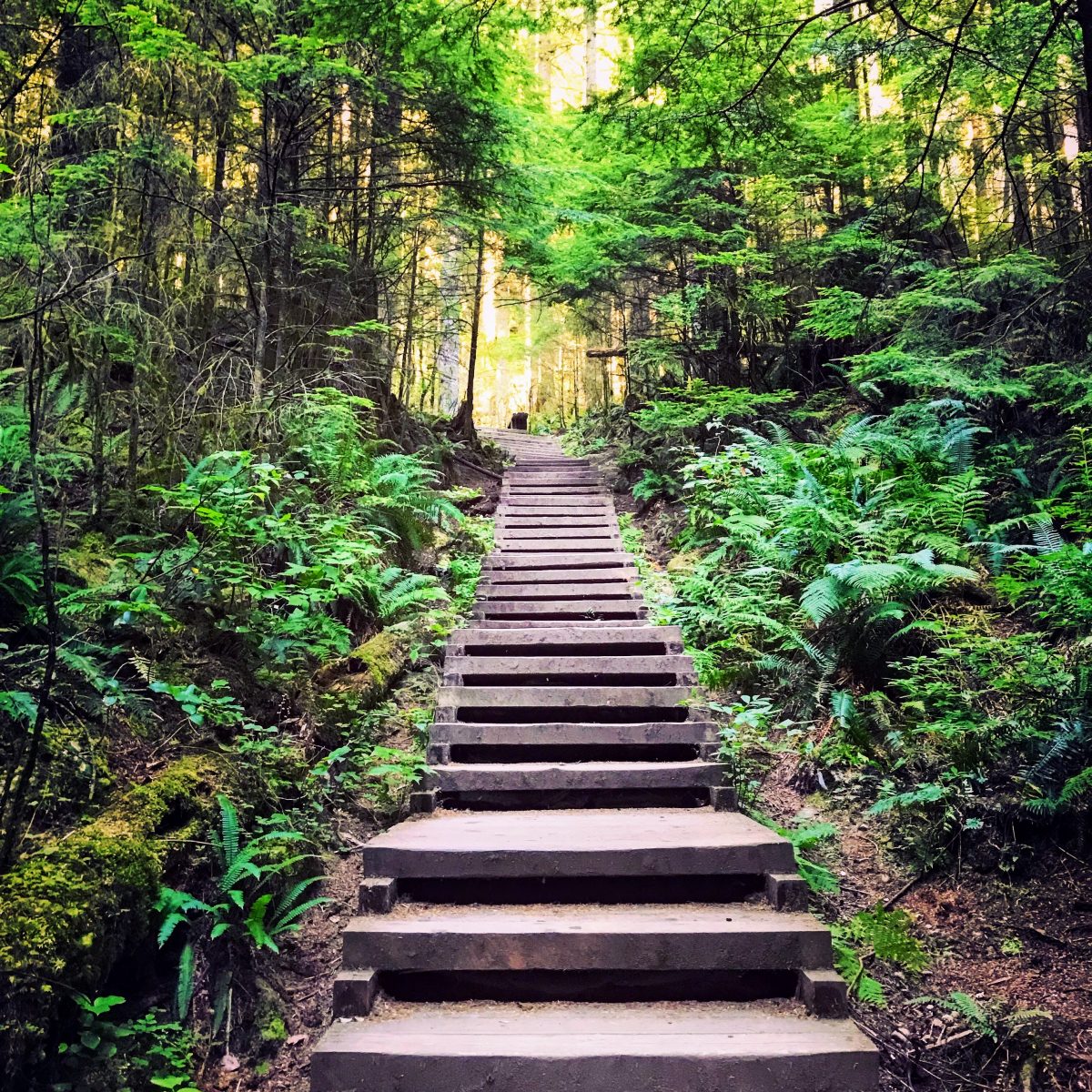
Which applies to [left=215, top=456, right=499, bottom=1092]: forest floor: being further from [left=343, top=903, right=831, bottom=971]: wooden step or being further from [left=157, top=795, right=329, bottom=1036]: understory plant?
[left=343, top=903, right=831, bottom=971]: wooden step

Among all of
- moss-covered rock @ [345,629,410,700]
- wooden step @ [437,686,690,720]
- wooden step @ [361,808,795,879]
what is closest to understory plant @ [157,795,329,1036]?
Result: wooden step @ [361,808,795,879]

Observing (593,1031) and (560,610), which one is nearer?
(593,1031)

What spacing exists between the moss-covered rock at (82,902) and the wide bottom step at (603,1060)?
98 cm

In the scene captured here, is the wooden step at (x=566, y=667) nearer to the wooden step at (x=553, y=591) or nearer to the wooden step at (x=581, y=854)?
the wooden step at (x=553, y=591)

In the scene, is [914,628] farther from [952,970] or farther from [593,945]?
[593,945]

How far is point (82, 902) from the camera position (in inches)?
105

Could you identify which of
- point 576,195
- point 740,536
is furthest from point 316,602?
point 576,195

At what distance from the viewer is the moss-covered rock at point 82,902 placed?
2352mm

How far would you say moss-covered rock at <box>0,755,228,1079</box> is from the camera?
235 cm

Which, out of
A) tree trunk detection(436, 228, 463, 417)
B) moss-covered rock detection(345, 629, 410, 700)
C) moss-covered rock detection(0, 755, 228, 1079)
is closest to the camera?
moss-covered rock detection(0, 755, 228, 1079)

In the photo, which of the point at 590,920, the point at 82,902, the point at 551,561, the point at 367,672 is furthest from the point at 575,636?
the point at 82,902

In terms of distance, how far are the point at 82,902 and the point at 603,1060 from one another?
85.2 inches

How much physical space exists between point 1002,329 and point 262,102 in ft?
26.3

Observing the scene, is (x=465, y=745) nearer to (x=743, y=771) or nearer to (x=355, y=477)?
(x=743, y=771)
